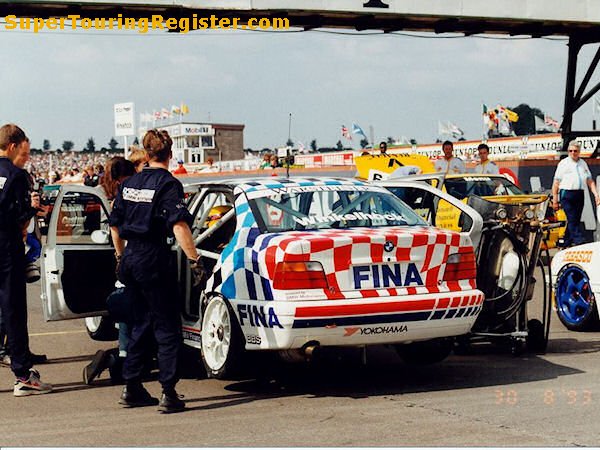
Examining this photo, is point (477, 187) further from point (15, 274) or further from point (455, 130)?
point (455, 130)

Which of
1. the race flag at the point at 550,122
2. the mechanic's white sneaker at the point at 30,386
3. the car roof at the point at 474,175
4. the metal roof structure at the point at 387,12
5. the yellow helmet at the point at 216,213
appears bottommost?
the mechanic's white sneaker at the point at 30,386

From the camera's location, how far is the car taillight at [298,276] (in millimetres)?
7059

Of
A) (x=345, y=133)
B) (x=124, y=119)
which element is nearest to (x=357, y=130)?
(x=345, y=133)

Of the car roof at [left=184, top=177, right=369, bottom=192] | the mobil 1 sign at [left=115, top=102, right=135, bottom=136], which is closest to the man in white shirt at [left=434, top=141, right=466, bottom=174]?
the car roof at [left=184, top=177, right=369, bottom=192]

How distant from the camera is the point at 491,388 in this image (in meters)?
7.57

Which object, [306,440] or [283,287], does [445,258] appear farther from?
[306,440]

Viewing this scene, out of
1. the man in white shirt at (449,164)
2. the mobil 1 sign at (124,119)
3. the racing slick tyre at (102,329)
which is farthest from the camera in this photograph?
the mobil 1 sign at (124,119)

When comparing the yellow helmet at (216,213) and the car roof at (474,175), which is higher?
the car roof at (474,175)

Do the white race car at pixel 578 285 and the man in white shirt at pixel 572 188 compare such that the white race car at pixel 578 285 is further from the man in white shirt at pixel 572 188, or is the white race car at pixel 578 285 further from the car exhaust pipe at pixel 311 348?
the man in white shirt at pixel 572 188

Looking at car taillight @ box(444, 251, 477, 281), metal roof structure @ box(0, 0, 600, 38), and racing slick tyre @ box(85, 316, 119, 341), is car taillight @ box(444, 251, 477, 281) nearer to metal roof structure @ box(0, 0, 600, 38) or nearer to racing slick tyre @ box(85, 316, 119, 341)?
racing slick tyre @ box(85, 316, 119, 341)

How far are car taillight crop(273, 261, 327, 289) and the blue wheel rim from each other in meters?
3.92

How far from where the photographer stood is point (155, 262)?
7.01 m

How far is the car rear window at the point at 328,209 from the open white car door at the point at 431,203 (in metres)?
0.65

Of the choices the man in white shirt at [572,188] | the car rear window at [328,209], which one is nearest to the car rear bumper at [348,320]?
the car rear window at [328,209]
